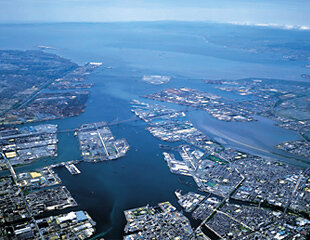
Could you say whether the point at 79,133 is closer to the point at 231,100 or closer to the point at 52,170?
the point at 52,170

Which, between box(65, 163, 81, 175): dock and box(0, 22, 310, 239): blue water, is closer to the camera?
box(0, 22, 310, 239): blue water

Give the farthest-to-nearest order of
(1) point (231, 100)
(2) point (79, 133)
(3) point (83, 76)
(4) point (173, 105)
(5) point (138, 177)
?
(3) point (83, 76) → (1) point (231, 100) → (4) point (173, 105) → (2) point (79, 133) → (5) point (138, 177)

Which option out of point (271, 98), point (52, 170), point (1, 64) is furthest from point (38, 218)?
point (1, 64)

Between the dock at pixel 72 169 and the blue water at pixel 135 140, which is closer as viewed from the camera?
the blue water at pixel 135 140

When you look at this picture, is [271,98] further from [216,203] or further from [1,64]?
[1,64]

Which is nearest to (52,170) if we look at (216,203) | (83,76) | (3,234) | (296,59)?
(3,234)

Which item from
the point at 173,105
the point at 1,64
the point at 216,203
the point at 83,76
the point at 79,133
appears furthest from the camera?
the point at 1,64

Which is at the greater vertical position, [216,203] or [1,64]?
[1,64]

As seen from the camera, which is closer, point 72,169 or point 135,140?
point 72,169

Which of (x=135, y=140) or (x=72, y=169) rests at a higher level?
(x=135, y=140)

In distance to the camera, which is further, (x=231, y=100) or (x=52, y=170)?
(x=231, y=100)
